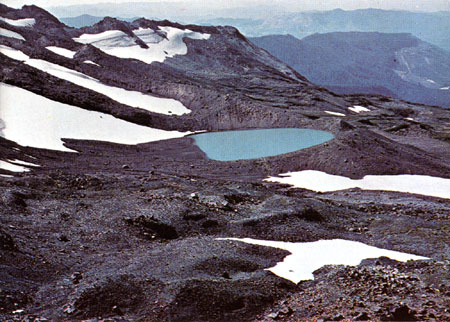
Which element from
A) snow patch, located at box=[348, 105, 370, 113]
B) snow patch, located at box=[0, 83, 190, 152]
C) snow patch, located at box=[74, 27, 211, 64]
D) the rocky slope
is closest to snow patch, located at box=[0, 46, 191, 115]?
snow patch, located at box=[0, 83, 190, 152]

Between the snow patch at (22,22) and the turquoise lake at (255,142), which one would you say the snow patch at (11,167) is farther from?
the snow patch at (22,22)

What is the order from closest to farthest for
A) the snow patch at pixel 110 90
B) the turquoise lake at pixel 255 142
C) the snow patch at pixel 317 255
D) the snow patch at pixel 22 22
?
the snow patch at pixel 317 255
the turquoise lake at pixel 255 142
the snow patch at pixel 110 90
the snow patch at pixel 22 22

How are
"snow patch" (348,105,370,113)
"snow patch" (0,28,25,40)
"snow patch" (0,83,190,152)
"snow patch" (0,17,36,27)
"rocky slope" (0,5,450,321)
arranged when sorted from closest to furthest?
"rocky slope" (0,5,450,321) < "snow patch" (0,83,190,152) < "snow patch" (0,28,25,40) < "snow patch" (348,105,370,113) < "snow patch" (0,17,36,27)

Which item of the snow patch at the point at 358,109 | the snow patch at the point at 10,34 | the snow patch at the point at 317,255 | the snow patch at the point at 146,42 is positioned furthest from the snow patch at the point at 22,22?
the snow patch at the point at 317,255

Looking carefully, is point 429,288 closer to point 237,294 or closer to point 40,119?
point 237,294

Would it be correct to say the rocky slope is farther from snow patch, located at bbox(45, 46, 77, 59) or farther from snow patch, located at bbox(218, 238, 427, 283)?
snow patch, located at bbox(45, 46, 77, 59)

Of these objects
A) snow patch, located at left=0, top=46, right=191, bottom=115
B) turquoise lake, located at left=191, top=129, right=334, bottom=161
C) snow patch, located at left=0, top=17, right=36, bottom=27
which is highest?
→ snow patch, located at left=0, top=17, right=36, bottom=27

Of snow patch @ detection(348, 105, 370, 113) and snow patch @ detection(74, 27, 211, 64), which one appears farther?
snow patch @ detection(74, 27, 211, 64)
